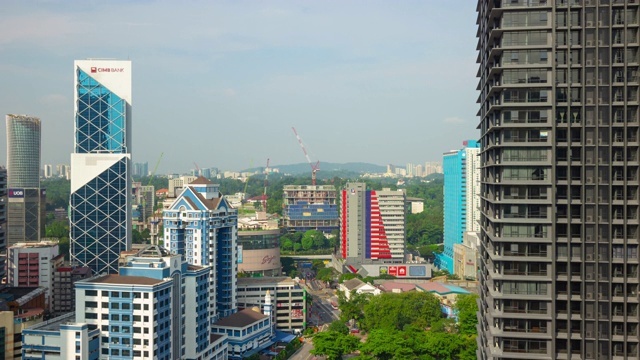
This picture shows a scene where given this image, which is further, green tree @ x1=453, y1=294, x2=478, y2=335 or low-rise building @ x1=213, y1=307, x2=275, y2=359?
green tree @ x1=453, y1=294, x2=478, y2=335

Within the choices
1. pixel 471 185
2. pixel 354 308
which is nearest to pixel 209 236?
pixel 354 308

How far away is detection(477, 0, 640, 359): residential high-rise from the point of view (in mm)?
24703

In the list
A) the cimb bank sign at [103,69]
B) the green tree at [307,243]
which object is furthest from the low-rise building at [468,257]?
the cimb bank sign at [103,69]

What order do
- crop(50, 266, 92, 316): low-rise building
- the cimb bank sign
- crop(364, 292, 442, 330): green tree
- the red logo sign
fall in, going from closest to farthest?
1. crop(364, 292, 442, 330): green tree
2. crop(50, 266, 92, 316): low-rise building
3. the cimb bank sign
4. the red logo sign

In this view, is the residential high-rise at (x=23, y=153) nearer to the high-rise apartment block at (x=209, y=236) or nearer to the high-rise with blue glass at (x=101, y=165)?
the high-rise with blue glass at (x=101, y=165)

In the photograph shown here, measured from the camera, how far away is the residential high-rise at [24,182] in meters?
91.4

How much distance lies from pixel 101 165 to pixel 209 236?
83.6ft

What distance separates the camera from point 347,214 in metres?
89.7

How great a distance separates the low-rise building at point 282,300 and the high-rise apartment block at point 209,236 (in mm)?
3402

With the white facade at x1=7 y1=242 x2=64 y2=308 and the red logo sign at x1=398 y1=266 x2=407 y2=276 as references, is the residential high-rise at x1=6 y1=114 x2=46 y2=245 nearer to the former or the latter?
the white facade at x1=7 y1=242 x2=64 y2=308

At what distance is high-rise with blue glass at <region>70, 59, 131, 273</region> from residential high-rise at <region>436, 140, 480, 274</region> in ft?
146

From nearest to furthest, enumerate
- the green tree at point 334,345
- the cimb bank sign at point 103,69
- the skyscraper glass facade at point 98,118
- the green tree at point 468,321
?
1. the green tree at point 334,345
2. the green tree at point 468,321
3. the skyscraper glass facade at point 98,118
4. the cimb bank sign at point 103,69

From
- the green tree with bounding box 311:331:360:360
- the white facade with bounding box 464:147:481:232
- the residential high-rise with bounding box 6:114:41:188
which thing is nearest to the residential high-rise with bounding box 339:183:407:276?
the white facade with bounding box 464:147:481:232

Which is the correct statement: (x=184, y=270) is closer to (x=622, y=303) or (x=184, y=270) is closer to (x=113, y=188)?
(x=622, y=303)
